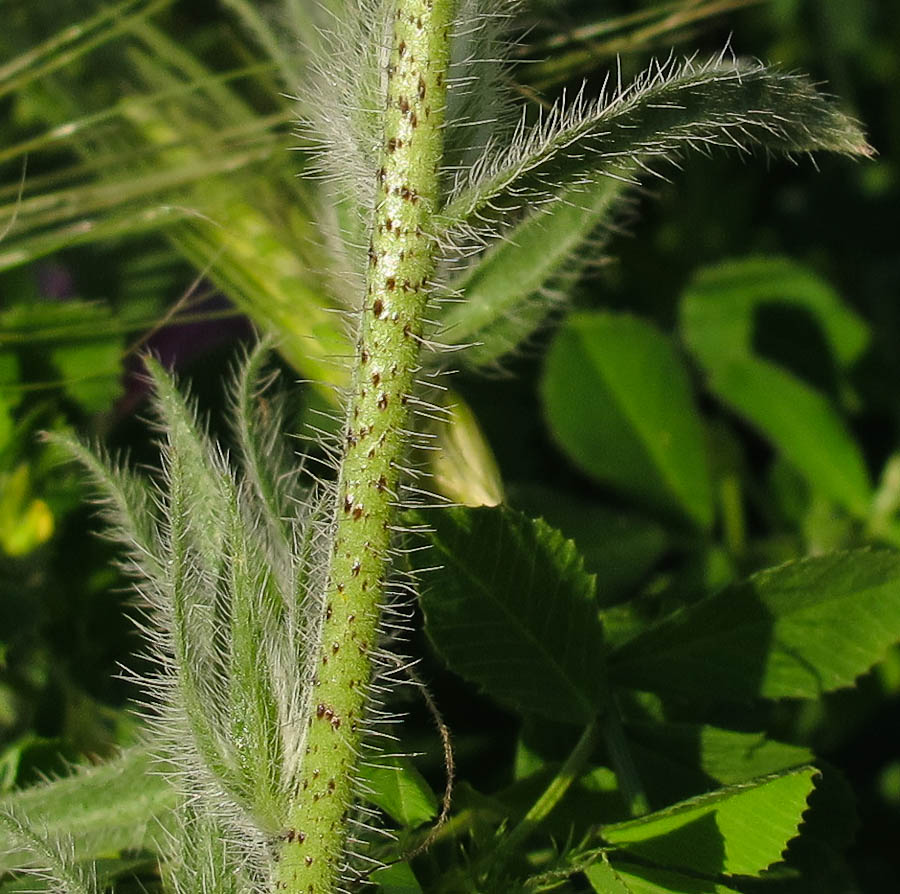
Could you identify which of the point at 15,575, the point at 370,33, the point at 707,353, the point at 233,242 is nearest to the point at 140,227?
the point at 233,242

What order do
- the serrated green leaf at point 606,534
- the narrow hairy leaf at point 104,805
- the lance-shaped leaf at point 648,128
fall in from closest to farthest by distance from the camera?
the lance-shaped leaf at point 648,128
the narrow hairy leaf at point 104,805
the serrated green leaf at point 606,534

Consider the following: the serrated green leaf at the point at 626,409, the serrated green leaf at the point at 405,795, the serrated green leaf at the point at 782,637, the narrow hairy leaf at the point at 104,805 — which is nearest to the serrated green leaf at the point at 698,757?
the serrated green leaf at the point at 782,637

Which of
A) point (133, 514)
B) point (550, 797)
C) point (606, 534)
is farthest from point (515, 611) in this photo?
point (606, 534)

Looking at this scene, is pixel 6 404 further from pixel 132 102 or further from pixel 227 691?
pixel 227 691

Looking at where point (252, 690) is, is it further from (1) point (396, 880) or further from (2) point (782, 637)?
(2) point (782, 637)

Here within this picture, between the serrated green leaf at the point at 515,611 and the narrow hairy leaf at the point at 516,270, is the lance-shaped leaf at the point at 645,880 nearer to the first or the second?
the serrated green leaf at the point at 515,611

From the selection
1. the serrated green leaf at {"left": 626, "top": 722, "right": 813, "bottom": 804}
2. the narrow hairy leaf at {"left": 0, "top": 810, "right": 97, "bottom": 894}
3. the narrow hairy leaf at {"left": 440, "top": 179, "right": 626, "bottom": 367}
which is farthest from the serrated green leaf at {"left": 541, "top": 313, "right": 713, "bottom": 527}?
the narrow hairy leaf at {"left": 0, "top": 810, "right": 97, "bottom": 894}
